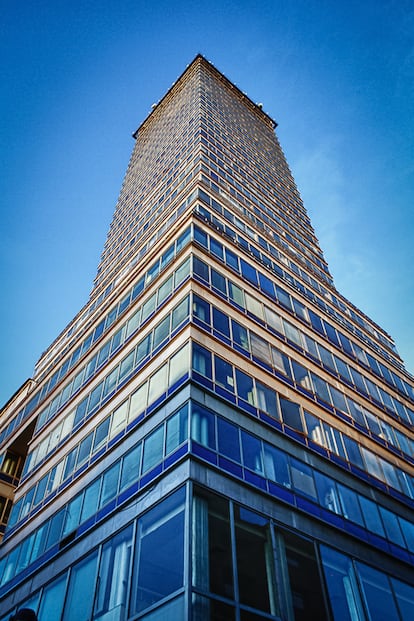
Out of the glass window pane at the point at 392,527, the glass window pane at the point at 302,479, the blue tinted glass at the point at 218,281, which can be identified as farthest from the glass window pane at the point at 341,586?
the blue tinted glass at the point at 218,281

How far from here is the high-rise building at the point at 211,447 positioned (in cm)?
1484

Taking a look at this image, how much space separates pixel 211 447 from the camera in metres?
16.9

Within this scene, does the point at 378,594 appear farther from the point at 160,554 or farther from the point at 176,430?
the point at 176,430

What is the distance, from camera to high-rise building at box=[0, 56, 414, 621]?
14844mm

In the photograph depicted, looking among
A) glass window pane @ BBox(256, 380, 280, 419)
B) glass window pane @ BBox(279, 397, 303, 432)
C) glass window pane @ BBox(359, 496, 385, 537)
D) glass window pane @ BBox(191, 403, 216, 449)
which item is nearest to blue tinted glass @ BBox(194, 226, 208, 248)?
glass window pane @ BBox(256, 380, 280, 419)

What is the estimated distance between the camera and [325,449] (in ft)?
72.8

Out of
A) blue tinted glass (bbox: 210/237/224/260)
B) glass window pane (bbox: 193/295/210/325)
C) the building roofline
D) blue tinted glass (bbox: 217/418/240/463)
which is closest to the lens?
blue tinted glass (bbox: 217/418/240/463)

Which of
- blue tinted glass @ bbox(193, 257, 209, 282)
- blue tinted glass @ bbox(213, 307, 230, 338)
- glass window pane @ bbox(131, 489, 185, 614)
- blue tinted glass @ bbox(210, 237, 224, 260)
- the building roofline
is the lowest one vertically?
glass window pane @ bbox(131, 489, 185, 614)

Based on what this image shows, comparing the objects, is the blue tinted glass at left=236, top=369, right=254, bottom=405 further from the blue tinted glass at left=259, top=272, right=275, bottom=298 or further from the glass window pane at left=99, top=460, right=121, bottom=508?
the blue tinted glass at left=259, top=272, right=275, bottom=298

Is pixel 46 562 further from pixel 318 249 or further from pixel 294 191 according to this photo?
pixel 294 191

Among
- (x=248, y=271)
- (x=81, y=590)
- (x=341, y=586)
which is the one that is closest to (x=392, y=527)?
(x=341, y=586)

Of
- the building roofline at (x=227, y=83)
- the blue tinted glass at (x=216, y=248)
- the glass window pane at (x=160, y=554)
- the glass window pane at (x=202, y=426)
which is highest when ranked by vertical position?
the building roofline at (x=227, y=83)

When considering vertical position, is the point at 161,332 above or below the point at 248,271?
below

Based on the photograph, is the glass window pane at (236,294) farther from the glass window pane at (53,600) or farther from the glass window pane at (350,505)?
Answer: the glass window pane at (53,600)
